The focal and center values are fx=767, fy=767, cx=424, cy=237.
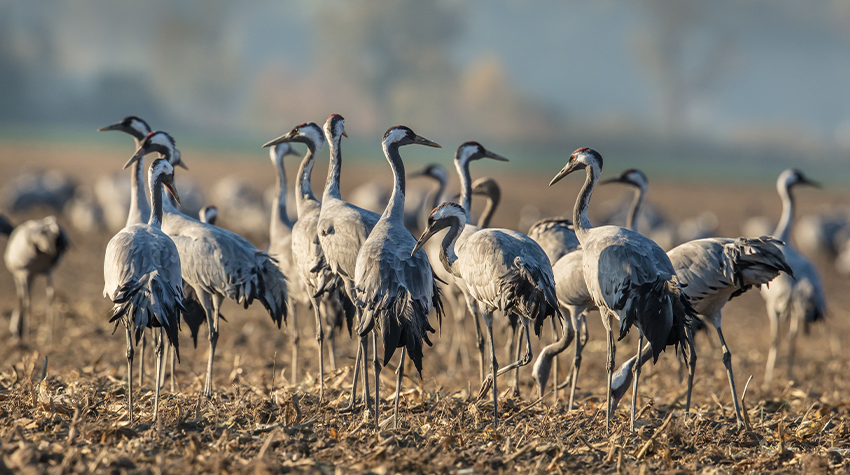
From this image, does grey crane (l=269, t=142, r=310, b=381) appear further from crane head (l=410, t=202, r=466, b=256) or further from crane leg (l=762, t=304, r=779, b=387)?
crane leg (l=762, t=304, r=779, b=387)

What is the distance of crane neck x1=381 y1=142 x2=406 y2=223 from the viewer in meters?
6.24

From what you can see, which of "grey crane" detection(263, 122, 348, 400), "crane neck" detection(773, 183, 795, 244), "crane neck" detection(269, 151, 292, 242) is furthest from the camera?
"crane neck" detection(773, 183, 795, 244)

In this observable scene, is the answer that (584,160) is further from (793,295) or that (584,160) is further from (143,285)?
(793,295)

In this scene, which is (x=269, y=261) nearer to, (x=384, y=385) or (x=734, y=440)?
(x=384, y=385)

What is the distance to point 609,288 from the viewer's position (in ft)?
18.7

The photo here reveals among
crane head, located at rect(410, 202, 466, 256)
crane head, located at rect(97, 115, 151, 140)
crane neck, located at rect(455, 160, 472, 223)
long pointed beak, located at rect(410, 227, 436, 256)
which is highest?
crane head, located at rect(97, 115, 151, 140)

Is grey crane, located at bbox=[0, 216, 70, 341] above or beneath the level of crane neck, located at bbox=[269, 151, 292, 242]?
beneath

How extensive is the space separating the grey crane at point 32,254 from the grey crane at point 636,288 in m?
6.42

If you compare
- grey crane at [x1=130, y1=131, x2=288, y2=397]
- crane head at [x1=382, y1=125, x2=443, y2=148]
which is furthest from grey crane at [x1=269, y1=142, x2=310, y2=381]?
crane head at [x1=382, y1=125, x2=443, y2=148]

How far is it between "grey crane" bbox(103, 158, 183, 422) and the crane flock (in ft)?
0.03

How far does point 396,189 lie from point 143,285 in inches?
83.3

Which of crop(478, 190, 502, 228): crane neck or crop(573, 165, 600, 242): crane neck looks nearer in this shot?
crop(573, 165, 600, 242): crane neck

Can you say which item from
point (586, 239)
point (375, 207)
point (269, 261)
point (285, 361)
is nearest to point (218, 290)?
point (269, 261)

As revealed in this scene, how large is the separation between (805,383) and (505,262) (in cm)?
501
